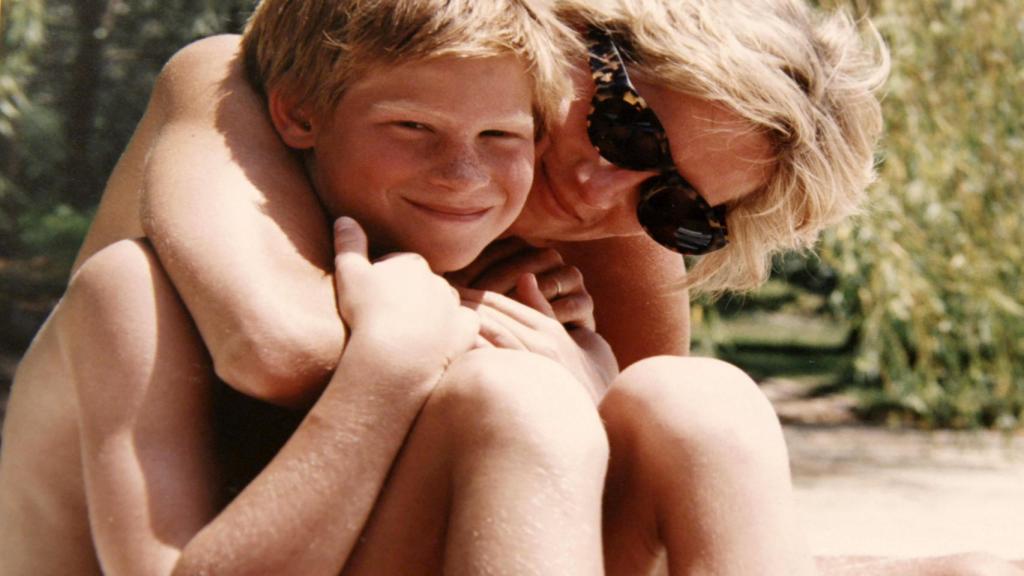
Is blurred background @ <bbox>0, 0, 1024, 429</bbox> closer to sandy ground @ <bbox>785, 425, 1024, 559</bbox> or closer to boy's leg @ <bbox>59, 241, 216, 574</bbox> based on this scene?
sandy ground @ <bbox>785, 425, 1024, 559</bbox>

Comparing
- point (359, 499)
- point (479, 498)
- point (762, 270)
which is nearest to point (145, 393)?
point (359, 499)

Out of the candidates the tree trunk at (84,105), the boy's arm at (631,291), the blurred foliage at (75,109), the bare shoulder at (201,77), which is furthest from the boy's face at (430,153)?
the tree trunk at (84,105)

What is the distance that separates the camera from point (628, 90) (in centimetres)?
186

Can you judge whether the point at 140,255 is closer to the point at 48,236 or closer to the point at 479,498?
the point at 479,498

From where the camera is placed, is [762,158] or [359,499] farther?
[762,158]

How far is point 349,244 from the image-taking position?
1.52 meters

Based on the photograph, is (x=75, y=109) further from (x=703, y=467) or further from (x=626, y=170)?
(x=703, y=467)

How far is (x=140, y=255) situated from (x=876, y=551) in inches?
104

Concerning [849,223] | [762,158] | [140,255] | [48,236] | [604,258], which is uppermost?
[140,255]

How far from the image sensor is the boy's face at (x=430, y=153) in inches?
60.9

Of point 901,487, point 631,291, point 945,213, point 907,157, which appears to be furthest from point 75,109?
point 631,291

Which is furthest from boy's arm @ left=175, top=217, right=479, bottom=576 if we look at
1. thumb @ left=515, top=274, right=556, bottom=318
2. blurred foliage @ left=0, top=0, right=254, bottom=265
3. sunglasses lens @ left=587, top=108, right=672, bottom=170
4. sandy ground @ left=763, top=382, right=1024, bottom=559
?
blurred foliage @ left=0, top=0, right=254, bottom=265

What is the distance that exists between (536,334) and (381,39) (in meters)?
0.39

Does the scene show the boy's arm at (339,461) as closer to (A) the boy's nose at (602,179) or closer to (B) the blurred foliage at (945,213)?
(A) the boy's nose at (602,179)
